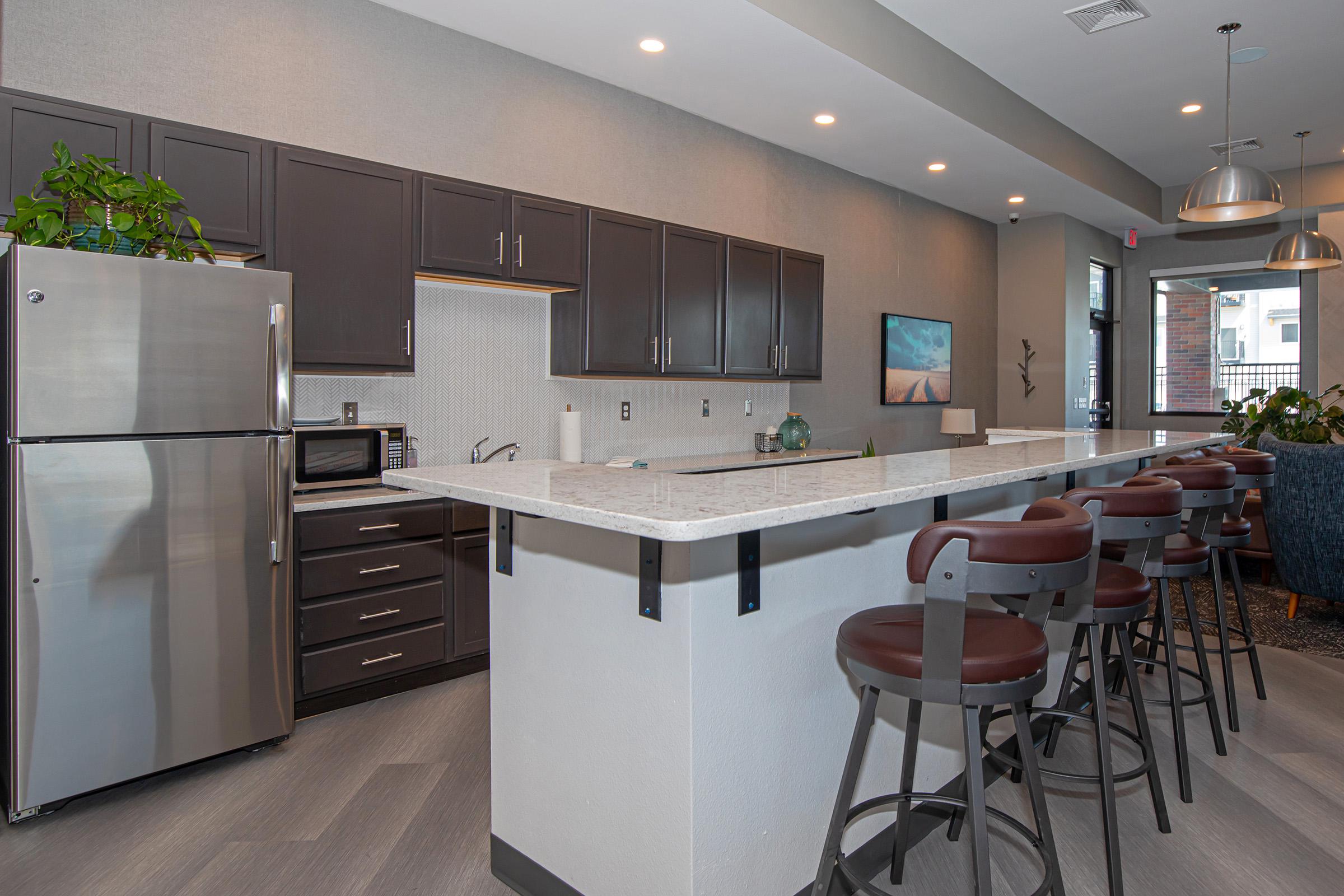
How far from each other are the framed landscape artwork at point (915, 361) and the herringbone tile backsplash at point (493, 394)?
2129 mm

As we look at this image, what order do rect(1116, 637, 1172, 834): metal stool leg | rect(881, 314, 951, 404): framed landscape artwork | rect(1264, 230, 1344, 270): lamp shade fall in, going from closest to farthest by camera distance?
rect(1116, 637, 1172, 834): metal stool leg
rect(1264, 230, 1344, 270): lamp shade
rect(881, 314, 951, 404): framed landscape artwork

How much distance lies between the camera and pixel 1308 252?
5.56 metres

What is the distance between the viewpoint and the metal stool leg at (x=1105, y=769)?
6.42 ft

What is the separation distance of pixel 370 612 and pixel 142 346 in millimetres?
1301

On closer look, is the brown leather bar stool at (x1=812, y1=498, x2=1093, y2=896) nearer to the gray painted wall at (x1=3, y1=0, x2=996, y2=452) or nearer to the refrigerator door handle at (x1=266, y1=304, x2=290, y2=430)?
the refrigerator door handle at (x1=266, y1=304, x2=290, y2=430)

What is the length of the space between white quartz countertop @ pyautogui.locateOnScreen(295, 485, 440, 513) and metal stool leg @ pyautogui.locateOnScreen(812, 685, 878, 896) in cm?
202

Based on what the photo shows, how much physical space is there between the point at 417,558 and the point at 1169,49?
4949mm

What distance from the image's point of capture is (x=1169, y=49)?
4.58 m

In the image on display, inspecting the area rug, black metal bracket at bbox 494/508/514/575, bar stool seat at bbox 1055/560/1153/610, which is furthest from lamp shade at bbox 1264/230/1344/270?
black metal bracket at bbox 494/508/514/575

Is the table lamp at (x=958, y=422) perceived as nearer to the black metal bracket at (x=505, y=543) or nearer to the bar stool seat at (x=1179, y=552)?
the bar stool seat at (x=1179, y=552)

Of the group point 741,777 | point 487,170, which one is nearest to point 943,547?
point 741,777

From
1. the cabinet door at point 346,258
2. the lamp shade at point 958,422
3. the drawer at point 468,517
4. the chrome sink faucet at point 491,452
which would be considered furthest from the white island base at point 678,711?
the lamp shade at point 958,422

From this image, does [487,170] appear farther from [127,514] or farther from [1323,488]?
[1323,488]

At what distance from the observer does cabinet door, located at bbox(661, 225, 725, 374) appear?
173 inches
